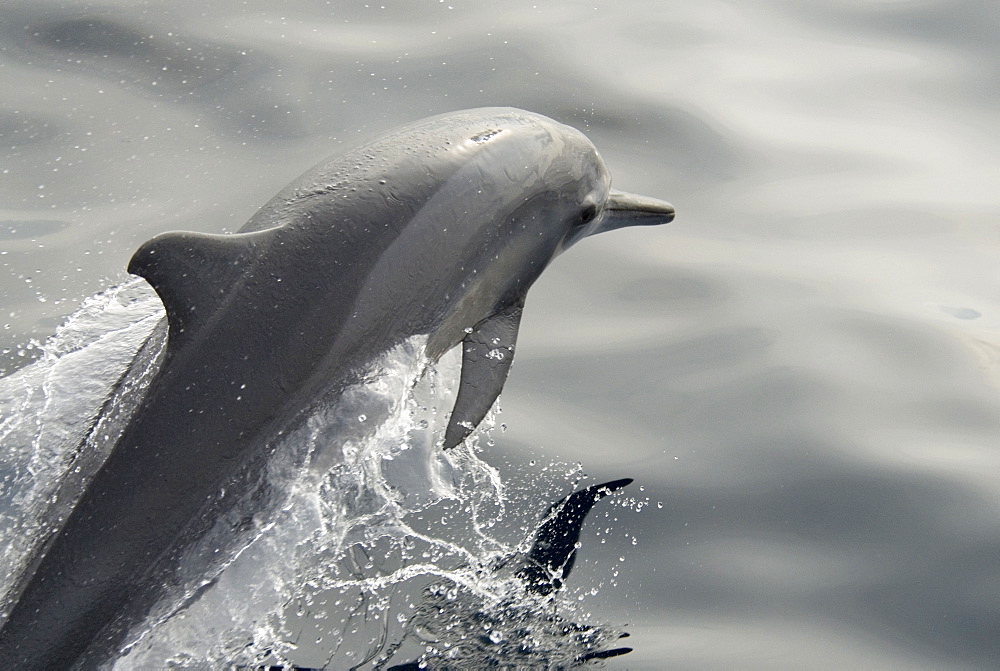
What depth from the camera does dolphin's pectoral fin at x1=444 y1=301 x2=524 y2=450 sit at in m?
4.64

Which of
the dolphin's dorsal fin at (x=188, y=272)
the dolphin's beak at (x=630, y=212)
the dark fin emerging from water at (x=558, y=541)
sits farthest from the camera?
the dolphin's beak at (x=630, y=212)

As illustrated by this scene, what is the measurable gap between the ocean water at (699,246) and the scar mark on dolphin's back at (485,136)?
138 cm

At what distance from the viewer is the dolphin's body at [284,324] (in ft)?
11.5

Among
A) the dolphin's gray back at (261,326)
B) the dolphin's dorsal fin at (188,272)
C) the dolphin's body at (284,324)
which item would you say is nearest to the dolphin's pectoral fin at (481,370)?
the dolphin's body at (284,324)

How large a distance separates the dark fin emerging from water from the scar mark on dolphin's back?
156cm

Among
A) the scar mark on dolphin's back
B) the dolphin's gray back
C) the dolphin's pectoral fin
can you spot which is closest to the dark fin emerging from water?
the dolphin's pectoral fin

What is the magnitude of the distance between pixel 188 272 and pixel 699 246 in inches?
148

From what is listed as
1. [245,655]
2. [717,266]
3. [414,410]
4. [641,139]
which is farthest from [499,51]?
[245,655]

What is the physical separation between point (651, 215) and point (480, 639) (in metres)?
2.68

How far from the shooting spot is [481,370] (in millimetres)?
4742

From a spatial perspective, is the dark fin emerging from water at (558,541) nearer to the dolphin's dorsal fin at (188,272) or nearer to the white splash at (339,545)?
the white splash at (339,545)

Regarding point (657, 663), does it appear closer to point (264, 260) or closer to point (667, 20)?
point (264, 260)

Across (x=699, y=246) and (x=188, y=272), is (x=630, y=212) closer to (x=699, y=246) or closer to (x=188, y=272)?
(x=699, y=246)

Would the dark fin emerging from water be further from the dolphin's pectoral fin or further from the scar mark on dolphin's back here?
the scar mark on dolphin's back
